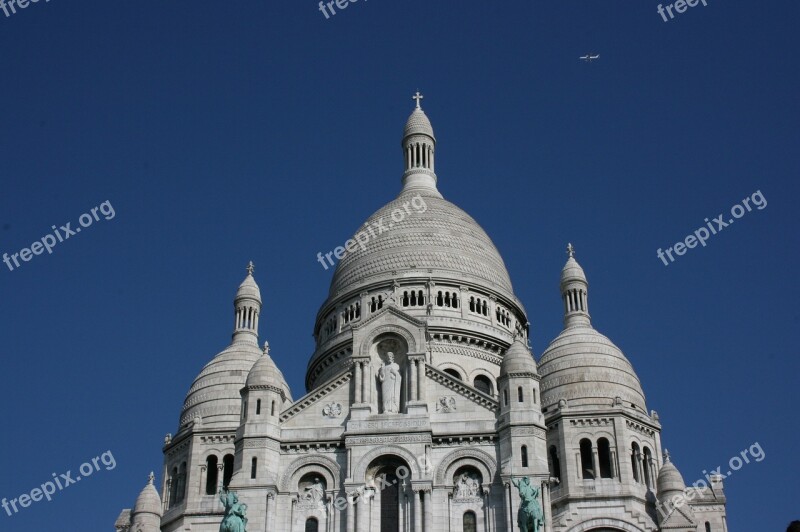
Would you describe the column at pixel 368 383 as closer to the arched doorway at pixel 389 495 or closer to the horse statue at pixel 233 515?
the arched doorway at pixel 389 495

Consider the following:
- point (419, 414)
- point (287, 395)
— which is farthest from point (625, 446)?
point (287, 395)

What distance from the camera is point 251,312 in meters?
65.9

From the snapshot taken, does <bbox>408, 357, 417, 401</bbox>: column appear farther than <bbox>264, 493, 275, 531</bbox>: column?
Yes

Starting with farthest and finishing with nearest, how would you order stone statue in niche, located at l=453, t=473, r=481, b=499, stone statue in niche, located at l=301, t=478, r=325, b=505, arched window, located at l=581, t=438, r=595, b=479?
arched window, located at l=581, t=438, r=595, b=479, stone statue in niche, located at l=301, t=478, r=325, b=505, stone statue in niche, located at l=453, t=473, r=481, b=499

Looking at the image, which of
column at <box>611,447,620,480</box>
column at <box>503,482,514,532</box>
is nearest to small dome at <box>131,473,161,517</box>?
column at <box>503,482,514,532</box>

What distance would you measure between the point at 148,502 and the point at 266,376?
8475 mm

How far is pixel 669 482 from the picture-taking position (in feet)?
175

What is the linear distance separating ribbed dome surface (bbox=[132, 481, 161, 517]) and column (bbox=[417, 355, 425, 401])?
13.0 m

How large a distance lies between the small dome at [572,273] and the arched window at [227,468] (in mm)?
20081

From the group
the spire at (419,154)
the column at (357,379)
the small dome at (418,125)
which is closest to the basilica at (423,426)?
the column at (357,379)

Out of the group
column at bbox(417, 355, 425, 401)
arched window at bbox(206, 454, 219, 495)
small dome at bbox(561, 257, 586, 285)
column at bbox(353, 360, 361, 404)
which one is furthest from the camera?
small dome at bbox(561, 257, 586, 285)

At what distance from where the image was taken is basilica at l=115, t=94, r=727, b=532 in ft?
158

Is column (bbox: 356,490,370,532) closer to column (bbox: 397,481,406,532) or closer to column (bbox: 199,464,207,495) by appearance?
column (bbox: 397,481,406,532)

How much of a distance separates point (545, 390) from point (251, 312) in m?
16.5
